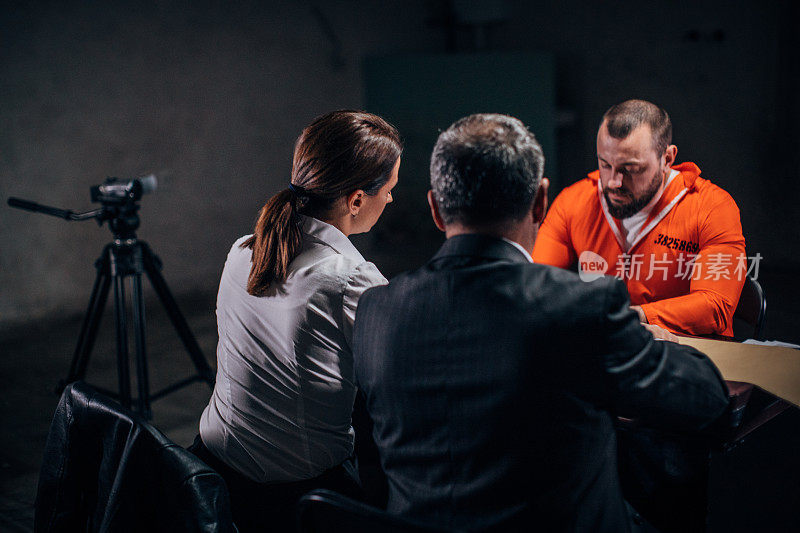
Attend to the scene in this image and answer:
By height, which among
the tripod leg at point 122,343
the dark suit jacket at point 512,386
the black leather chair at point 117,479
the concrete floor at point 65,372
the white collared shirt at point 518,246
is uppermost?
the white collared shirt at point 518,246

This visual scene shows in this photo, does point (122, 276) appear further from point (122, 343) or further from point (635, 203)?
point (635, 203)

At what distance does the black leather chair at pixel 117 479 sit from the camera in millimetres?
1000

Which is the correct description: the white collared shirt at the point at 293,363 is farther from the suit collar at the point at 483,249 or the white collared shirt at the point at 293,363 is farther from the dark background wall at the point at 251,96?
the dark background wall at the point at 251,96

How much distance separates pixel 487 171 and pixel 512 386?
29 cm

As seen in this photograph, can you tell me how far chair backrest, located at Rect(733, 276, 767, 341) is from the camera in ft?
6.56

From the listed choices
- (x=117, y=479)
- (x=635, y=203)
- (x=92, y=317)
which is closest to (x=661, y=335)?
(x=635, y=203)

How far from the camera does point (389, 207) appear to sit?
6.19 metres

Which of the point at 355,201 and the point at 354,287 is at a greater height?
the point at 355,201

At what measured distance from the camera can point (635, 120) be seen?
192cm

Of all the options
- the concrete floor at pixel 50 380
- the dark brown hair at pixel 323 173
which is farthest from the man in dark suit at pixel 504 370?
the concrete floor at pixel 50 380

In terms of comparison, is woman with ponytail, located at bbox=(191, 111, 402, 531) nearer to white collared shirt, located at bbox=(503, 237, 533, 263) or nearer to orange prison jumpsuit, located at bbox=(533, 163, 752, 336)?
white collared shirt, located at bbox=(503, 237, 533, 263)

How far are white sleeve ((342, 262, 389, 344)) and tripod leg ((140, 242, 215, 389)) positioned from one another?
163 cm

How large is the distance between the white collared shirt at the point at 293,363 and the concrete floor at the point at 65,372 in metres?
0.92

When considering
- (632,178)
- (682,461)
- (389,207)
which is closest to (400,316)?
(682,461)
